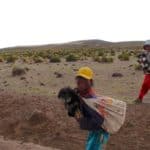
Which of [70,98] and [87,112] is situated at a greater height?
[70,98]

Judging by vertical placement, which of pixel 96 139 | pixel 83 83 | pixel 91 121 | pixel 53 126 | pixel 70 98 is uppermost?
pixel 83 83

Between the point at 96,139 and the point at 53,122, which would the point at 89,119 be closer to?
the point at 96,139

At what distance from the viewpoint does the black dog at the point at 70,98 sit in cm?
776

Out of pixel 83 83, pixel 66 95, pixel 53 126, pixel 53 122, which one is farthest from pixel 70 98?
pixel 53 122

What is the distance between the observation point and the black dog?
7.76 m

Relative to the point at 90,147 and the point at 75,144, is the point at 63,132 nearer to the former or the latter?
the point at 75,144

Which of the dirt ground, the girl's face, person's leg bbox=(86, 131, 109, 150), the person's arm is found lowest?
the dirt ground

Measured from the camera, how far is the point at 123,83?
21.1m

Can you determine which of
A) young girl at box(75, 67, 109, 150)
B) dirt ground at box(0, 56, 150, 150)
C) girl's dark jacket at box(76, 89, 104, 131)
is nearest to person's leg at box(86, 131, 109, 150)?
young girl at box(75, 67, 109, 150)

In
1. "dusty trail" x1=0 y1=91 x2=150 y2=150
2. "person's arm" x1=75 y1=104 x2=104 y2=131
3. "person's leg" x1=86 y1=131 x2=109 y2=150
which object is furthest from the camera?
"dusty trail" x1=0 y1=91 x2=150 y2=150

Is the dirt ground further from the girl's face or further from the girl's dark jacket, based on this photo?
the girl's face

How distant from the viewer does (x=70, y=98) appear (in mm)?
7773

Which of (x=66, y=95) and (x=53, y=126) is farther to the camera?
(x=53, y=126)

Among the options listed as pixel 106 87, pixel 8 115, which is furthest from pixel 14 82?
pixel 8 115
